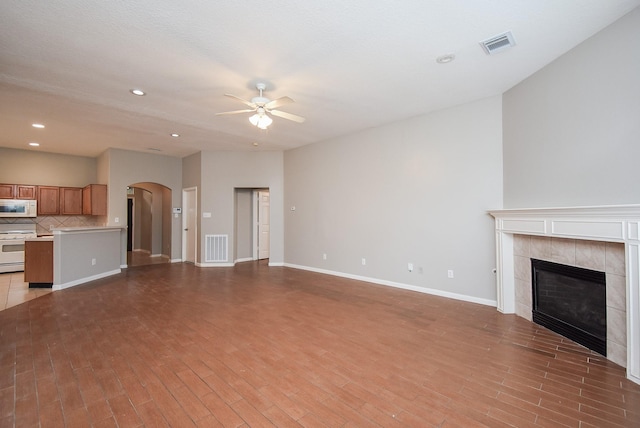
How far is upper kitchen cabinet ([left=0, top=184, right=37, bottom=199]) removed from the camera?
6.55m

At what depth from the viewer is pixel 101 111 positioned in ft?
14.8

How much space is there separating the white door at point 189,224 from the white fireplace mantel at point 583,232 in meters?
7.04

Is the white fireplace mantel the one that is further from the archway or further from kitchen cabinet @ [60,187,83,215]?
kitchen cabinet @ [60,187,83,215]

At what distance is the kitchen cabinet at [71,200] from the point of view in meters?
7.24

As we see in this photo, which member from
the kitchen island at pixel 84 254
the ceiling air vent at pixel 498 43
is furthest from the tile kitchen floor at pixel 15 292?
the ceiling air vent at pixel 498 43

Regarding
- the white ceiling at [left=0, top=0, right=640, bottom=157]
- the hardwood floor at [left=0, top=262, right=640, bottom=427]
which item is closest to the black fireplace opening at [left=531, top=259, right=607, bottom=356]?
the hardwood floor at [left=0, top=262, right=640, bottom=427]

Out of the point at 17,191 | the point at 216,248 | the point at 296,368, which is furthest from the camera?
the point at 216,248

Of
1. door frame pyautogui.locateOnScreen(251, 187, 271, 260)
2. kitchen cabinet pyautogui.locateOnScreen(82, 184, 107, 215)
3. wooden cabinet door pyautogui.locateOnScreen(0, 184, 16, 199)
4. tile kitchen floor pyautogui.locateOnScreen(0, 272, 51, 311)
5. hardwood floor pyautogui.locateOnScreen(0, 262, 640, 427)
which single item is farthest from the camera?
door frame pyautogui.locateOnScreen(251, 187, 271, 260)

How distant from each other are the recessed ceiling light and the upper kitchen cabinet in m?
9.22

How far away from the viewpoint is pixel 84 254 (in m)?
5.52

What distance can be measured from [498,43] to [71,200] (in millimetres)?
9534

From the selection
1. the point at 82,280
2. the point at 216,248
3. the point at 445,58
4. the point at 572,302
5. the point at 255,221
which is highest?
the point at 445,58

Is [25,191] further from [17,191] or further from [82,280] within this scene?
[82,280]

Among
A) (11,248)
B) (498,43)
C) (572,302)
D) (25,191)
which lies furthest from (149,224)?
(572,302)
